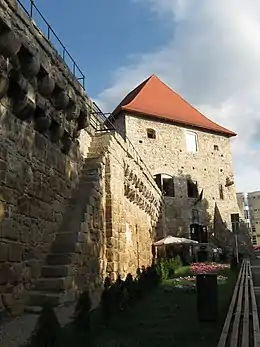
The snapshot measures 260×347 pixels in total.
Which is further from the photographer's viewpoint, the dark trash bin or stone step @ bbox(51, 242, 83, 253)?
stone step @ bbox(51, 242, 83, 253)

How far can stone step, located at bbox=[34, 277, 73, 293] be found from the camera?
24.0 feet

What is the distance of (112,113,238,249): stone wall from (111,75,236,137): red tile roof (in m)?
0.57

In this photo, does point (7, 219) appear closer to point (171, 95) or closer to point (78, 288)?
point (78, 288)

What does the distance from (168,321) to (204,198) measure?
30049mm

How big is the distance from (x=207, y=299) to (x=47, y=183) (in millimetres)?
3614

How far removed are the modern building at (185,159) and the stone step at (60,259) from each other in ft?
84.0

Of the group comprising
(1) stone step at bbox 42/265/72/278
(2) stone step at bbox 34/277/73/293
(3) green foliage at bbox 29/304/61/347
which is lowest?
(3) green foliage at bbox 29/304/61/347

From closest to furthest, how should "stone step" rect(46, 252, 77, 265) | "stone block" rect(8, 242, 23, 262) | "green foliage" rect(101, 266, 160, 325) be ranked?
1. "stone block" rect(8, 242, 23, 262)
2. "green foliage" rect(101, 266, 160, 325)
3. "stone step" rect(46, 252, 77, 265)

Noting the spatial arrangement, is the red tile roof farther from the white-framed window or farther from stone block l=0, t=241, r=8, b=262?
stone block l=0, t=241, r=8, b=262

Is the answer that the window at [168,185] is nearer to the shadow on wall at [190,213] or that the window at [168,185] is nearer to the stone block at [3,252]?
the shadow on wall at [190,213]

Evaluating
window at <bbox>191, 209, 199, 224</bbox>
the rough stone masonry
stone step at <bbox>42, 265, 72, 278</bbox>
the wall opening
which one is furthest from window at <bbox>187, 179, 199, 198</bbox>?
stone step at <bbox>42, 265, 72, 278</bbox>

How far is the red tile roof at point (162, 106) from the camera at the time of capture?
118ft

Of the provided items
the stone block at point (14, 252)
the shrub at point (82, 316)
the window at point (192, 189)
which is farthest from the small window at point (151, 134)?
the shrub at point (82, 316)

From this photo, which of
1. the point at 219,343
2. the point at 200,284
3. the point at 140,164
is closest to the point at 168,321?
the point at 200,284
